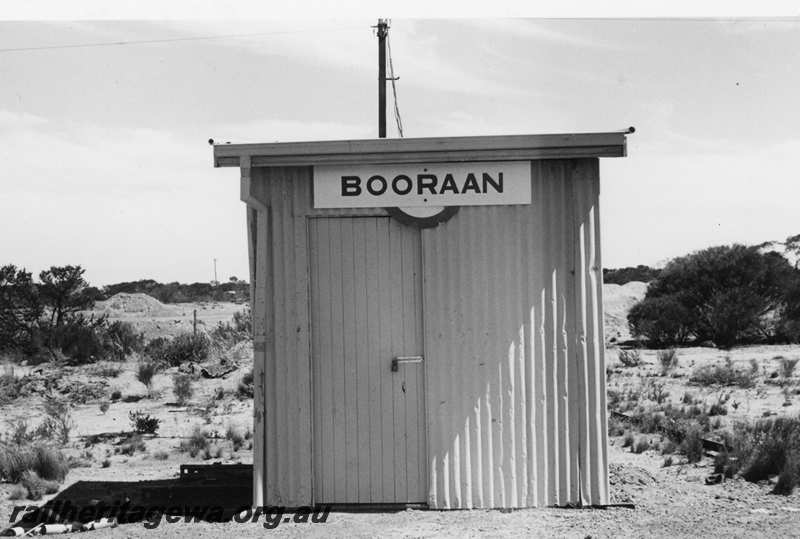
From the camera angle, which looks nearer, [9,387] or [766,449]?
[766,449]

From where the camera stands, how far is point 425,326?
7707 mm

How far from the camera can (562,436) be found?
302 inches

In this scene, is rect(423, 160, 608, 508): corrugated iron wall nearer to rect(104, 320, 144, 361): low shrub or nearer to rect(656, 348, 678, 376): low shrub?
rect(656, 348, 678, 376): low shrub

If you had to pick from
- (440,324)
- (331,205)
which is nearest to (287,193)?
(331,205)

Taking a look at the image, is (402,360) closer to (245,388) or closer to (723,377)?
(245,388)

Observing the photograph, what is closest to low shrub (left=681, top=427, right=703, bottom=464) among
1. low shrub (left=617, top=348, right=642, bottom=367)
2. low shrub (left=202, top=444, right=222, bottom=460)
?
low shrub (left=202, top=444, right=222, bottom=460)

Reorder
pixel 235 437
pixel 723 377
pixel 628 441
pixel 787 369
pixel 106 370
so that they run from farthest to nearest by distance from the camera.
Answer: pixel 106 370 < pixel 787 369 < pixel 723 377 < pixel 235 437 < pixel 628 441

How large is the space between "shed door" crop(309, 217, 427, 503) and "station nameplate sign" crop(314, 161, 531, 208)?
22 centimetres

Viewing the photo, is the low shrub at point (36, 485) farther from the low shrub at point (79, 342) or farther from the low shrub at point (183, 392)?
the low shrub at point (79, 342)

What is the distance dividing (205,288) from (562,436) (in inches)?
2694

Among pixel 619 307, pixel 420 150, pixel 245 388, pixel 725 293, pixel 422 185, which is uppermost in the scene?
pixel 420 150

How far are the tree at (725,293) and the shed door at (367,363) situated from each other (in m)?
19.7

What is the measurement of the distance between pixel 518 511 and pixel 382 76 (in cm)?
1309

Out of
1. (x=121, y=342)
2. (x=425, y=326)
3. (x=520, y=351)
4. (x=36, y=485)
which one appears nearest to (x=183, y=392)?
(x=36, y=485)
